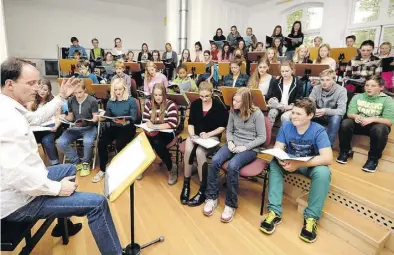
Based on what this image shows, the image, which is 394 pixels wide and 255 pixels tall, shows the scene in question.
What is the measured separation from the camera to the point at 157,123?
300 cm

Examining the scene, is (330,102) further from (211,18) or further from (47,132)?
(211,18)

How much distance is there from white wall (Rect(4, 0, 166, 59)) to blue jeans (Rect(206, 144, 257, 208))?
8.37 meters

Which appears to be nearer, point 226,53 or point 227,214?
point 227,214

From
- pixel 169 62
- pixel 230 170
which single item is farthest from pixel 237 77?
pixel 169 62

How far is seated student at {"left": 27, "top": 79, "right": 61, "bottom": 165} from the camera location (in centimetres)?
303

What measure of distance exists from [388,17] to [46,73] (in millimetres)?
9688

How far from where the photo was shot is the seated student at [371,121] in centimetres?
243

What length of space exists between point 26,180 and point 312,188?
1.90m

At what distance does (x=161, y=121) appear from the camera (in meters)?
2.99

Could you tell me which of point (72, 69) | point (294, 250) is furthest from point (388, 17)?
point (72, 69)

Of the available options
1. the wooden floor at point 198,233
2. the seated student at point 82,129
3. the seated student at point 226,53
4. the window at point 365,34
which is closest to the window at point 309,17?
the window at point 365,34

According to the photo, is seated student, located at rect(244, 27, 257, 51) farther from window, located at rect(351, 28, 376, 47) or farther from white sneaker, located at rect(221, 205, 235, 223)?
white sneaker, located at rect(221, 205, 235, 223)

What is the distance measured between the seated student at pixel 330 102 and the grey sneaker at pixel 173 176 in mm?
1710

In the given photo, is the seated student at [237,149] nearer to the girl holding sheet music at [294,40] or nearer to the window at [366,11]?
the girl holding sheet music at [294,40]
